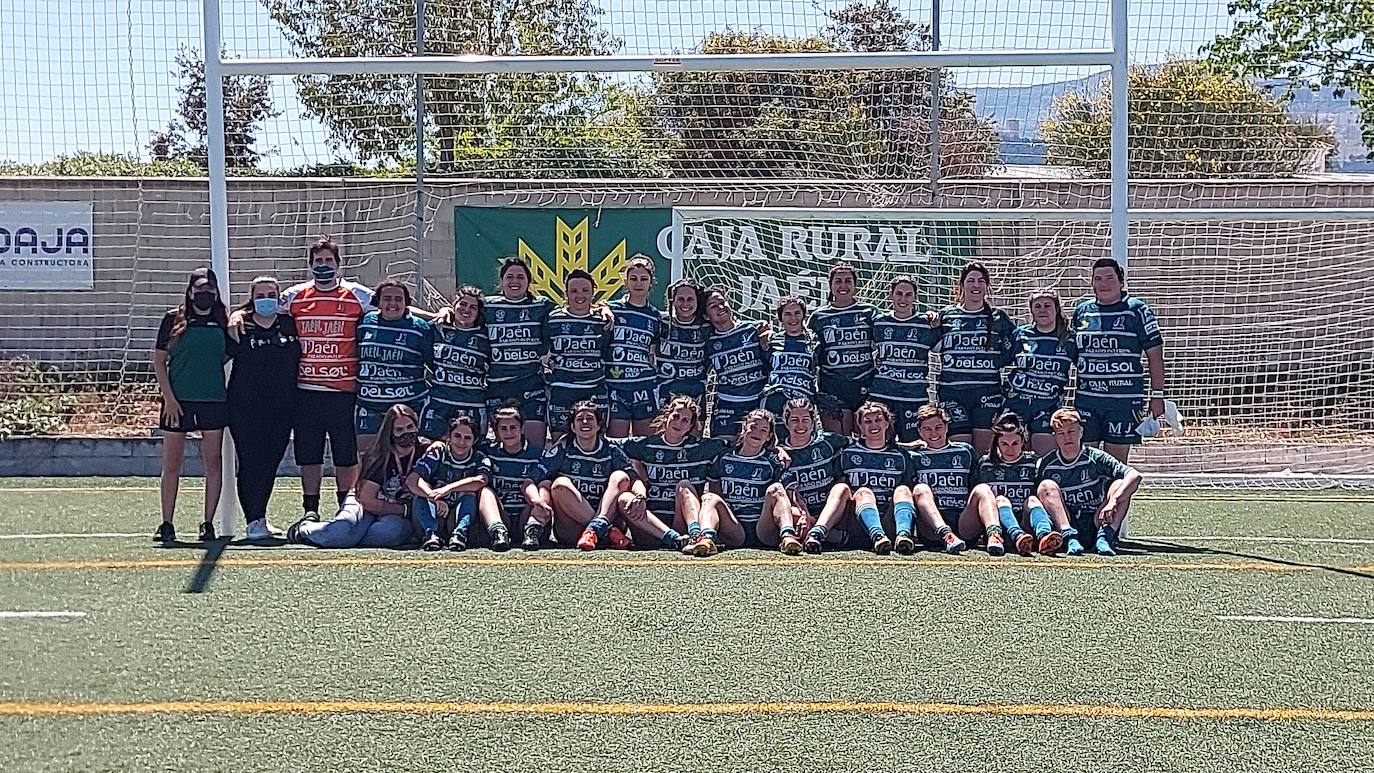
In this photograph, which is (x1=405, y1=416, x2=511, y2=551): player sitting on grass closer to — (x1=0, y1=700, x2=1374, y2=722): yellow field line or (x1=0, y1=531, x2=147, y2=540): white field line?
(x1=0, y1=531, x2=147, y2=540): white field line

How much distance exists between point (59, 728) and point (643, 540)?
406cm

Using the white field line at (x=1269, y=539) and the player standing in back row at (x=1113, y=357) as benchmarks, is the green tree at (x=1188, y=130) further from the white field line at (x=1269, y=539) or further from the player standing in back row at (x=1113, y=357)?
the white field line at (x=1269, y=539)

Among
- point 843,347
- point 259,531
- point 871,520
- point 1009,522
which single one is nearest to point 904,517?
point 871,520

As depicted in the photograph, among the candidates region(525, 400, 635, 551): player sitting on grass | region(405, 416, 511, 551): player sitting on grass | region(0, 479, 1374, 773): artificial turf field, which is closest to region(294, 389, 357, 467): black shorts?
region(405, 416, 511, 551): player sitting on grass

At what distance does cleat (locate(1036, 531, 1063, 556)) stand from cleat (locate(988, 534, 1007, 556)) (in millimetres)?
213

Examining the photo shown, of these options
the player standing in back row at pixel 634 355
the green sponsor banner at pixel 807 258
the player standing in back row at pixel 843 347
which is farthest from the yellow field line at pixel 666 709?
the green sponsor banner at pixel 807 258

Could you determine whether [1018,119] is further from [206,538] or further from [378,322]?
[206,538]

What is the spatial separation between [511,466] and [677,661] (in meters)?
3.00

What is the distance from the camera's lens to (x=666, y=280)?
13438 mm

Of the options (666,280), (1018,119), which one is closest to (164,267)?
(666,280)

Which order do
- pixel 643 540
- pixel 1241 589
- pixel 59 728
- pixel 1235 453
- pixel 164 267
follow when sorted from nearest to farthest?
pixel 59 728, pixel 1241 589, pixel 643 540, pixel 1235 453, pixel 164 267

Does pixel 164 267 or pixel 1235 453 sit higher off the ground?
pixel 164 267

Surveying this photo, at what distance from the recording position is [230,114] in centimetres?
1319

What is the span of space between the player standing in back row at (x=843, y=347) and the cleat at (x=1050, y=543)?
142cm
